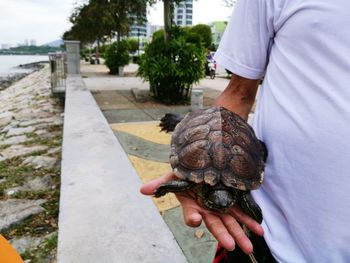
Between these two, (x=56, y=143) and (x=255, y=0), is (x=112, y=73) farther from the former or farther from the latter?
(x=255, y=0)

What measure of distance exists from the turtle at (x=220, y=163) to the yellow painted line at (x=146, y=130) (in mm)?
5310

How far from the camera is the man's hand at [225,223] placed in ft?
3.67

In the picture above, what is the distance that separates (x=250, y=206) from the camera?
1.22 m

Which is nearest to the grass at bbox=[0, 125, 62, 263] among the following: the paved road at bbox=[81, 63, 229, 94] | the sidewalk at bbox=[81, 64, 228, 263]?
the sidewalk at bbox=[81, 64, 228, 263]

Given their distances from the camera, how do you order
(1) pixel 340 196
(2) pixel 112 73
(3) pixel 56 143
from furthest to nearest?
(2) pixel 112 73 → (3) pixel 56 143 → (1) pixel 340 196

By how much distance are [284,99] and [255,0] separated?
384 mm

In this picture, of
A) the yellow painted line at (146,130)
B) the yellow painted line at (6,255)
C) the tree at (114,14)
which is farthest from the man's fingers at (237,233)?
the tree at (114,14)

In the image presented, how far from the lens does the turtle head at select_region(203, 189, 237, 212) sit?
124 centimetres

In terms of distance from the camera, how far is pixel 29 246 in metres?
3.34

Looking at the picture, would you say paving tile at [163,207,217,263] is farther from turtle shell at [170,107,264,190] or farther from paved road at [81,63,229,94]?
A: paved road at [81,63,229,94]

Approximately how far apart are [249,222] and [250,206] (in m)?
0.05

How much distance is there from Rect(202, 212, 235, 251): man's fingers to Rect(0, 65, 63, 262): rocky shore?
7.59ft

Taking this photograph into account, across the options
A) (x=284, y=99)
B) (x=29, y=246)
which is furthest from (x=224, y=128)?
(x=29, y=246)

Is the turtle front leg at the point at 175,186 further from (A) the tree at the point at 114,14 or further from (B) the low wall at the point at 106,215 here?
(A) the tree at the point at 114,14
